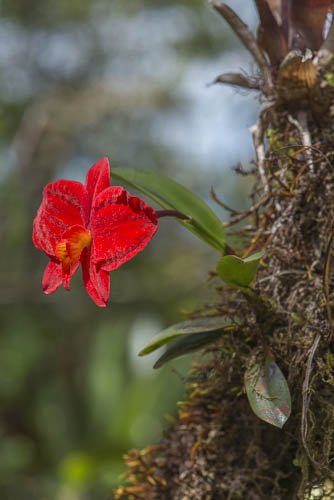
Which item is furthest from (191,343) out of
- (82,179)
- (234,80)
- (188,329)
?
(82,179)

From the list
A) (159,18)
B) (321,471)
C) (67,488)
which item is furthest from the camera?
(159,18)

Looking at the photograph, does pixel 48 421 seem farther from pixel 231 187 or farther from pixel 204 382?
pixel 204 382

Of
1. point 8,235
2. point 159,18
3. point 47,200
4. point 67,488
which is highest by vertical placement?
point 159,18

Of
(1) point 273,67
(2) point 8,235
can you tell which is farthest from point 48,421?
(1) point 273,67

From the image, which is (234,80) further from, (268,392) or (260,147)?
(268,392)

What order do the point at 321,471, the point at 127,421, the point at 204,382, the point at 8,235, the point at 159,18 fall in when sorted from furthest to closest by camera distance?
the point at 159,18, the point at 8,235, the point at 127,421, the point at 204,382, the point at 321,471

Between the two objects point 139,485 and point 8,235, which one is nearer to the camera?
point 139,485

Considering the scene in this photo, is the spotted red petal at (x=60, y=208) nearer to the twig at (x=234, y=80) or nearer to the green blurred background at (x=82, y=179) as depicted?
the twig at (x=234, y=80)
